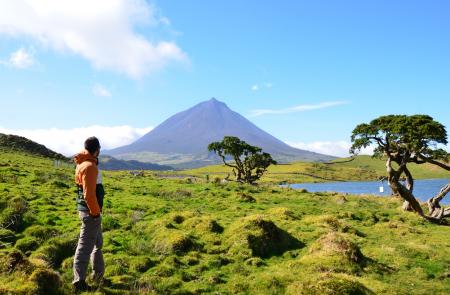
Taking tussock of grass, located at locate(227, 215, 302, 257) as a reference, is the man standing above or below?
above

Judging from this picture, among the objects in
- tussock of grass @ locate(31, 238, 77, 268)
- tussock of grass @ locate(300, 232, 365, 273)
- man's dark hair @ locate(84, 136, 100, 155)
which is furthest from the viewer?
tussock of grass @ locate(300, 232, 365, 273)

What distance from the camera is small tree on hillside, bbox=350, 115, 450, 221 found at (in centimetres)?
3331

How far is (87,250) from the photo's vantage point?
1108cm

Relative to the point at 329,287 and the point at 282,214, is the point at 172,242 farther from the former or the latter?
the point at 282,214

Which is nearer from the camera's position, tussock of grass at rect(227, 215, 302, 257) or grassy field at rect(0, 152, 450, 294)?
grassy field at rect(0, 152, 450, 294)

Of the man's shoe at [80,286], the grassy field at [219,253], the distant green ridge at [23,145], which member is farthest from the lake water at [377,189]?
the distant green ridge at [23,145]

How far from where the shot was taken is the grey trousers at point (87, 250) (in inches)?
426

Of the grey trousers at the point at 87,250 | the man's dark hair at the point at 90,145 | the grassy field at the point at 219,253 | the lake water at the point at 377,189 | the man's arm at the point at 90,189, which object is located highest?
the man's dark hair at the point at 90,145

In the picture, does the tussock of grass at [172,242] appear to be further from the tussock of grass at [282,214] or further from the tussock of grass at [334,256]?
the tussock of grass at [282,214]

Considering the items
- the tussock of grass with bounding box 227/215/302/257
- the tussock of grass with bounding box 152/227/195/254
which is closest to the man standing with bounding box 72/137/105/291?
the tussock of grass with bounding box 152/227/195/254

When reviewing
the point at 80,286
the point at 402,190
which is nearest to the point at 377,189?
the point at 402,190

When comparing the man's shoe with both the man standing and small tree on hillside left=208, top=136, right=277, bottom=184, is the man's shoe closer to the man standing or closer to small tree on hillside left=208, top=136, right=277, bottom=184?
the man standing

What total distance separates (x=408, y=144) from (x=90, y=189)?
3050 cm

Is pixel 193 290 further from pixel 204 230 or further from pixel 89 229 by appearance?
pixel 204 230
